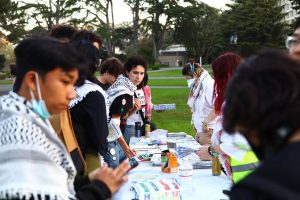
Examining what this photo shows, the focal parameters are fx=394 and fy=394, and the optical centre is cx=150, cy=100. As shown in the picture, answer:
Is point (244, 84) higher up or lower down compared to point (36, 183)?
higher up

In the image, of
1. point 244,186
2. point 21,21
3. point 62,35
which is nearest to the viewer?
point 244,186

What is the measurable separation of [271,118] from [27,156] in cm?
81

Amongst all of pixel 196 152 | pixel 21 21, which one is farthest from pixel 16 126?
pixel 21 21

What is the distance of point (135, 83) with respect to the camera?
4734 millimetres

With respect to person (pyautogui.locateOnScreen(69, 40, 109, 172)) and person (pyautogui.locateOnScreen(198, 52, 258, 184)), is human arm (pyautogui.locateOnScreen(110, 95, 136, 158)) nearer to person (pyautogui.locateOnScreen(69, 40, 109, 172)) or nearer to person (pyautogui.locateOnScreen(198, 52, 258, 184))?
person (pyautogui.locateOnScreen(198, 52, 258, 184))

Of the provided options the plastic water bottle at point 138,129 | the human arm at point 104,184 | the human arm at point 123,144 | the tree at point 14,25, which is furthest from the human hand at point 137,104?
the tree at point 14,25

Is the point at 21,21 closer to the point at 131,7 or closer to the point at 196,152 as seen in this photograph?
the point at 131,7

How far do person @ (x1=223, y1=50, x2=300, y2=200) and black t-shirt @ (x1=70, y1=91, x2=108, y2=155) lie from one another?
61.9 inches

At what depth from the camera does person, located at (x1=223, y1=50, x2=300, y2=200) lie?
908mm

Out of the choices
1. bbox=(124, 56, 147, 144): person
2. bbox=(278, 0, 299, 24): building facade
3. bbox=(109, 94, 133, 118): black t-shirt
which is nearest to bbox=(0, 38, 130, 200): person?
bbox=(109, 94, 133, 118): black t-shirt

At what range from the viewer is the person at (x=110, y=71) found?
14.9 ft

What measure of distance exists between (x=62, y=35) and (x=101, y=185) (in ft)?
5.64

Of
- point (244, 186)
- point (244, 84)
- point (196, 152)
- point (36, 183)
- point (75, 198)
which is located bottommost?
point (196, 152)

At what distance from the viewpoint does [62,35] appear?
2.98 meters
